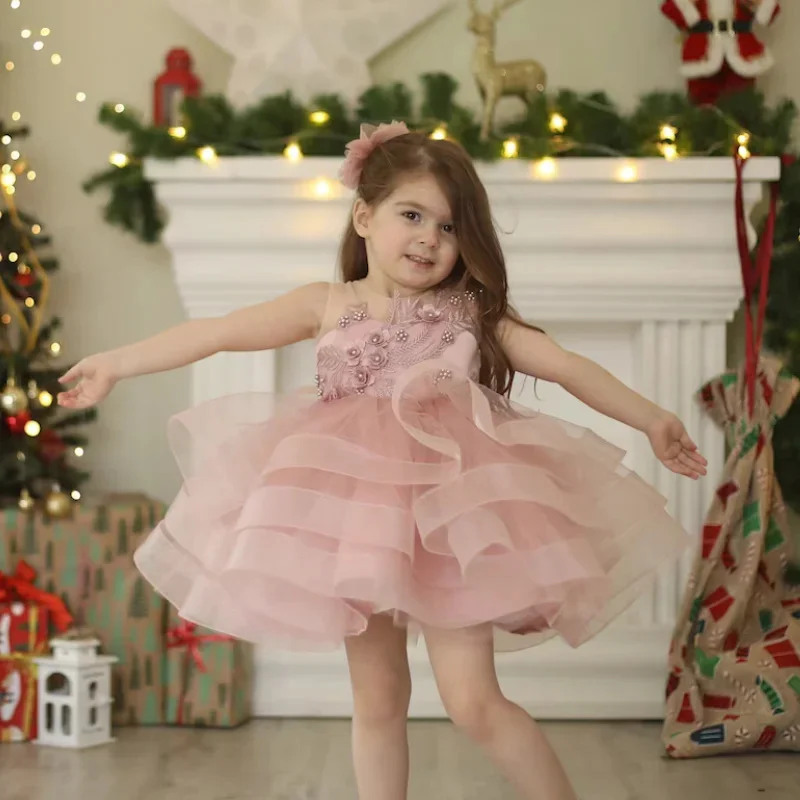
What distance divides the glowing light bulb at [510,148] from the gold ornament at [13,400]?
1.13 meters

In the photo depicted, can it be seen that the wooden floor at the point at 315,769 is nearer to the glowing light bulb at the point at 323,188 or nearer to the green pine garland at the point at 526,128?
the green pine garland at the point at 526,128

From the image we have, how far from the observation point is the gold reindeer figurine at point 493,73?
8.36 ft

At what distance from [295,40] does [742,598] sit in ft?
5.01

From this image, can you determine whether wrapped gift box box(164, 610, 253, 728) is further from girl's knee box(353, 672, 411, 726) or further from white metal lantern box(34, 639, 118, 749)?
girl's knee box(353, 672, 411, 726)

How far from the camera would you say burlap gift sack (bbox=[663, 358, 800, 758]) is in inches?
→ 90.8

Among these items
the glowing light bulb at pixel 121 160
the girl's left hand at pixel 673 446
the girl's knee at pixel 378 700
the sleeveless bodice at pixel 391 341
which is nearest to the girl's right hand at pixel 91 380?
the sleeveless bodice at pixel 391 341

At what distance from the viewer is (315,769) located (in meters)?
2.18

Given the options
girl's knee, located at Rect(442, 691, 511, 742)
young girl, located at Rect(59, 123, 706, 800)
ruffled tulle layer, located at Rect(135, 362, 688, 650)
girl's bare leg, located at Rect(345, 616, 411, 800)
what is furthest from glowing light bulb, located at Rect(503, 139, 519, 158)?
girl's knee, located at Rect(442, 691, 511, 742)

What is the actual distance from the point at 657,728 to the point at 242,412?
1342mm

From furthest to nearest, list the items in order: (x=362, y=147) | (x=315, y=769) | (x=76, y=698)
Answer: (x=76, y=698) < (x=315, y=769) < (x=362, y=147)

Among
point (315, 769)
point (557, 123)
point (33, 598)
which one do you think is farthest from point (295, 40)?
point (315, 769)

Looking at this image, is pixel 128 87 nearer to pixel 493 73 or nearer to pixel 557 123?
pixel 493 73

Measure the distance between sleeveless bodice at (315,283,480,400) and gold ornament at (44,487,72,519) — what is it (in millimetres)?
991

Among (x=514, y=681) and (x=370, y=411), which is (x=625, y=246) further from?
(x=370, y=411)
